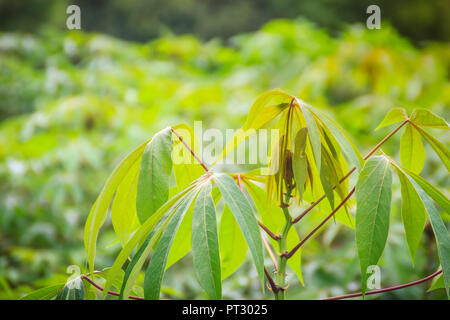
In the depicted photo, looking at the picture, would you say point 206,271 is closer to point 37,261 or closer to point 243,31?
point 37,261

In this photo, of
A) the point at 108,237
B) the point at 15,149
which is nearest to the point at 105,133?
the point at 15,149

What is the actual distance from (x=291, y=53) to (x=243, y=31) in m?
1.18

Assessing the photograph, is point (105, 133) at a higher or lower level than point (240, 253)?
higher

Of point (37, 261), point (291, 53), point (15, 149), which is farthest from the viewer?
point (291, 53)

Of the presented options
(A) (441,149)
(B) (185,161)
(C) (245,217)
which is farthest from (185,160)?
(A) (441,149)

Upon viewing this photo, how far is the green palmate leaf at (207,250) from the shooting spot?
21cm

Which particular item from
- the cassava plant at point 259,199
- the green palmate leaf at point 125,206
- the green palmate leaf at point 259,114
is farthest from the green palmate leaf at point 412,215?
the green palmate leaf at point 125,206

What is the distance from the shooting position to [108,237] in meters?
0.88

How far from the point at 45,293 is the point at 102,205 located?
10cm

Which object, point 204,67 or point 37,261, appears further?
point 204,67

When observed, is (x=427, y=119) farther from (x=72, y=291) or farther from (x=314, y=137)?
(x=72, y=291)

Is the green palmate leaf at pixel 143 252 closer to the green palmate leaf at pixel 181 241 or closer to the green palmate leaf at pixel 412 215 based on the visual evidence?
the green palmate leaf at pixel 181 241

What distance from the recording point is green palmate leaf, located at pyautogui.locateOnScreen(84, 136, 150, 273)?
Answer: 26 centimetres

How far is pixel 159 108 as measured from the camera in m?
1.11
